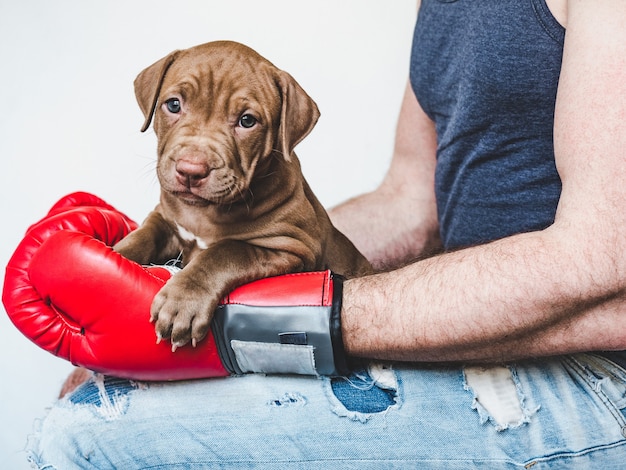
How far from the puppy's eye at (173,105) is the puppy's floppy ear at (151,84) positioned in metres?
0.06

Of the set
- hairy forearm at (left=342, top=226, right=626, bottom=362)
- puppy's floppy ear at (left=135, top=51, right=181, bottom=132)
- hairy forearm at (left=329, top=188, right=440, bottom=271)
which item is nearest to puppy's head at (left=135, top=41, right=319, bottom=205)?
puppy's floppy ear at (left=135, top=51, right=181, bottom=132)

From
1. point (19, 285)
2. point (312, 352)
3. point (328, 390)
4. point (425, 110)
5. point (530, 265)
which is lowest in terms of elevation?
point (328, 390)

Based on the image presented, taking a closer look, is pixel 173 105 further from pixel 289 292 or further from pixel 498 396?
pixel 498 396

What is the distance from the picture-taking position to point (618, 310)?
1799 mm

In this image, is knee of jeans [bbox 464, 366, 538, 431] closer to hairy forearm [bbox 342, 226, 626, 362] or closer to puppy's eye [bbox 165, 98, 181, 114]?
hairy forearm [bbox 342, 226, 626, 362]

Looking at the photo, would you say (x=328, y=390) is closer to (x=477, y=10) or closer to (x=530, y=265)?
(x=530, y=265)

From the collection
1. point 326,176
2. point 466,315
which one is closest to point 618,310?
point 466,315

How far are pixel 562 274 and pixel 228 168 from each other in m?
0.95

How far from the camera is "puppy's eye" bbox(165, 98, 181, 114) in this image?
221cm

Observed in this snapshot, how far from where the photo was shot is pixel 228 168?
81.3 inches

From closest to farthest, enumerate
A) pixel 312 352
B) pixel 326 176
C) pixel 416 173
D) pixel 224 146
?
A: pixel 312 352, pixel 224 146, pixel 416 173, pixel 326 176

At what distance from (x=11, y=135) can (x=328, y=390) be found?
2.27 meters

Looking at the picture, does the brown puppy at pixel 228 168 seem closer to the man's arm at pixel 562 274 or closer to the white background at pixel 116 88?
the man's arm at pixel 562 274

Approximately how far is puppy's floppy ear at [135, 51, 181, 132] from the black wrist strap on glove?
0.71m
